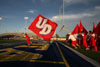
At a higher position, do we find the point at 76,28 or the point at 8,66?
the point at 76,28

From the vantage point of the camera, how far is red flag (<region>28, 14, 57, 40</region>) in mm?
3275

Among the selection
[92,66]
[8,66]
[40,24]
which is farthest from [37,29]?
[92,66]

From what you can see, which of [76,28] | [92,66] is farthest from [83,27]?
[92,66]

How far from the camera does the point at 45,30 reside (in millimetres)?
3275

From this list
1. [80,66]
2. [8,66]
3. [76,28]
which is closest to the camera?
[8,66]

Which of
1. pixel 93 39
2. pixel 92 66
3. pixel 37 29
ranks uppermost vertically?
pixel 37 29

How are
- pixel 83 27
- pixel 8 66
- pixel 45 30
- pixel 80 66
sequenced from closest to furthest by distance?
pixel 45 30 → pixel 8 66 → pixel 80 66 → pixel 83 27

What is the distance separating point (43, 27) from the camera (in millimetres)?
3270

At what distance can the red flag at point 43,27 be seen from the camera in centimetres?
328

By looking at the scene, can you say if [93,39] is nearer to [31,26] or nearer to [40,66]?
[40,66]

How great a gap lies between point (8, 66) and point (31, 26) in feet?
6.22

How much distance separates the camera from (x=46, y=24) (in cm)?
333

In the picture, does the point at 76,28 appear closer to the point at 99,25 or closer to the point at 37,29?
the point at 99,25

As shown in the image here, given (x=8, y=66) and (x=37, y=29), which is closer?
(x=37, y=29)
